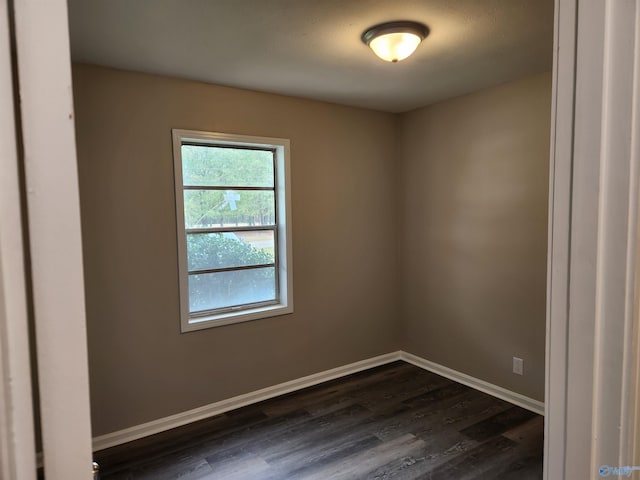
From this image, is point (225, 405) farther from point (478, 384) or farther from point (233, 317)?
point (478, 384)

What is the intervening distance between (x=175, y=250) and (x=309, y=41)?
159 centimetres

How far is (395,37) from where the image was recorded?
2.05 metres

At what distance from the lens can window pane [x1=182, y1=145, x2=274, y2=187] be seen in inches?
117

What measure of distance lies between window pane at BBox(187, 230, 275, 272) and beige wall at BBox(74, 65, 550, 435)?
21 centimetres

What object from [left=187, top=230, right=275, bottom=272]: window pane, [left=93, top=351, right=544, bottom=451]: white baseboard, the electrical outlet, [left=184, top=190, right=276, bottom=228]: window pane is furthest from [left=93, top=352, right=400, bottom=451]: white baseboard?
[left=184, top=190, right=276, bottom=228]: window pane

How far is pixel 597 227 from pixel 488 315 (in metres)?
2.85

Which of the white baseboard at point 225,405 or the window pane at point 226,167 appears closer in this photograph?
the white baseboard at point 225,405

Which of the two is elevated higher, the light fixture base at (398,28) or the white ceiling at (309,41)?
the white ceiling at (309,41)

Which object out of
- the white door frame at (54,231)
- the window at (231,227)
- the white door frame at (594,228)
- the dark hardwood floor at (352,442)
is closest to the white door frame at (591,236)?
the white door frame at (594,228)

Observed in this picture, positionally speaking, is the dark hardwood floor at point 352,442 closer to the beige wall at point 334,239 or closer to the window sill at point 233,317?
the beige wall at point 334,239

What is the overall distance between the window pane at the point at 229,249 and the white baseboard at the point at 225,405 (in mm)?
1016

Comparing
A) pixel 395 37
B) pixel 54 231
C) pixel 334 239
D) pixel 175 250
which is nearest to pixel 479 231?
pixel 334 239

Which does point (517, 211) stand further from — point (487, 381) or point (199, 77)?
point (199, 77)

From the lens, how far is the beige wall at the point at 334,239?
2.64 m
